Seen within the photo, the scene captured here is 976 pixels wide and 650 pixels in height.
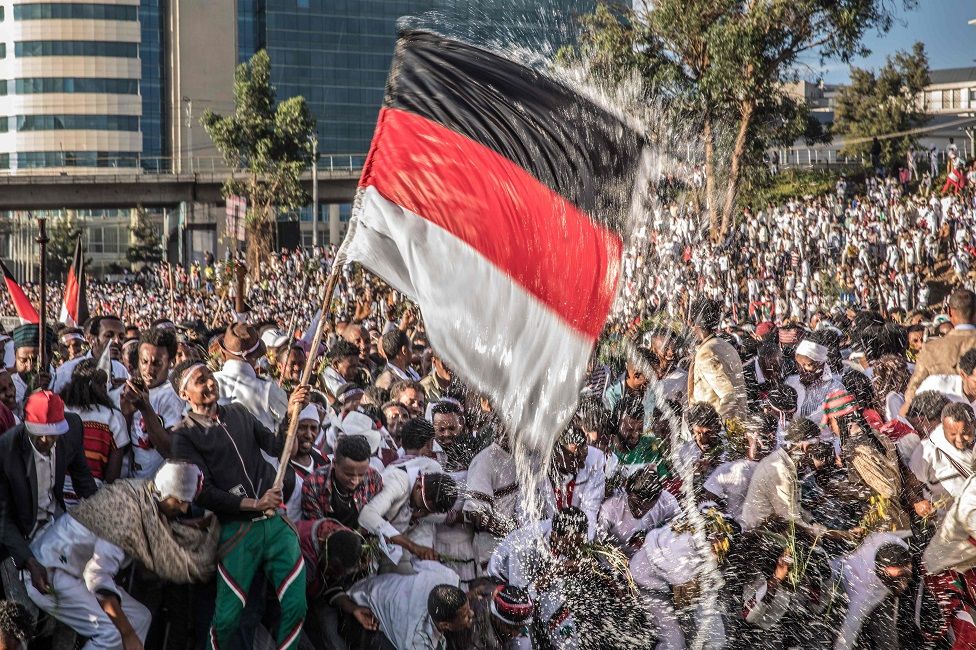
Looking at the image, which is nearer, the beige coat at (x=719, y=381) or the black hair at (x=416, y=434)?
the black hair at (x=416, y=434)

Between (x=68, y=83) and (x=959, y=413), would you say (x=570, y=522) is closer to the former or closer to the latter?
(x=959, y=413)

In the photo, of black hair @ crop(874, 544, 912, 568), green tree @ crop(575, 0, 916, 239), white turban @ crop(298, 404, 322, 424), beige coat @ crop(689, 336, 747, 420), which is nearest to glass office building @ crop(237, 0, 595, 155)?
green tree @ crop(575, 0, 916, 239)

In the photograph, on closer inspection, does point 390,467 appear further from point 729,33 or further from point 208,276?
point 208,276

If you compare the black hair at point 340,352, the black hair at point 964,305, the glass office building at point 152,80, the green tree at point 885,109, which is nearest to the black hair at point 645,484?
the black hair at point 964,305

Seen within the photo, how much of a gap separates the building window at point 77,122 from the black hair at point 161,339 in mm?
67726

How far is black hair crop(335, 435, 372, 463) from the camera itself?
5250 mm

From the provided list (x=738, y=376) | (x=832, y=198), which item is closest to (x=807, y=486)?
(x=738, y=376)

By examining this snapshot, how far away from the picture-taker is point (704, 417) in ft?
19.7

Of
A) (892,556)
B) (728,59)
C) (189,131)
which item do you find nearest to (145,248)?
(189,131)

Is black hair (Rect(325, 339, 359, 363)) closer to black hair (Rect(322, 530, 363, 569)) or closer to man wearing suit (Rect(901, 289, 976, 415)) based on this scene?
black hair (Rect(322, 530, 363, 569))

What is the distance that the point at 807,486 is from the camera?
565cm

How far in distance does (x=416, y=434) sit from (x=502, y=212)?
2.29 meters

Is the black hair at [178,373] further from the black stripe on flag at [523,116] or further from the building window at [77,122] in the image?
the building window at [77,122]

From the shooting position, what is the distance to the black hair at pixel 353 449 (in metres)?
5.25
